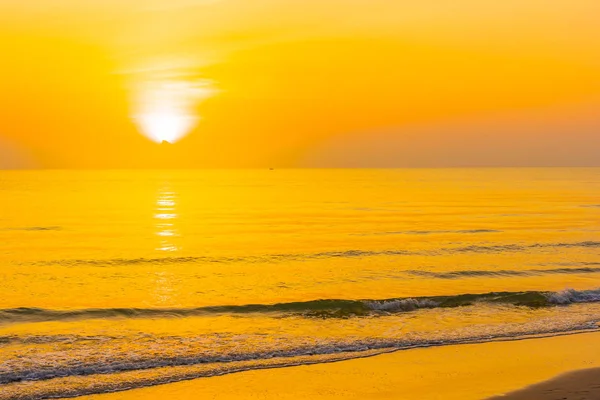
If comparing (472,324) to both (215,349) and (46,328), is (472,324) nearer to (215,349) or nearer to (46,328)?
(215,349)

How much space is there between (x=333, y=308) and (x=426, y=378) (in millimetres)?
9434

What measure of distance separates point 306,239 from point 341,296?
19.6 m

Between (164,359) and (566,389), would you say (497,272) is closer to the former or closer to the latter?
(566,389)

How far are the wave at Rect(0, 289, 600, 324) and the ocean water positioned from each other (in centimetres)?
8

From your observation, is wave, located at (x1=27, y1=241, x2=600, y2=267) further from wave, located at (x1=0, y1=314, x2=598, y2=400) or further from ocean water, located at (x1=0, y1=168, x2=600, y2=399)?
wave, located at (x1=0, y1=314, x2=598, y2=400)

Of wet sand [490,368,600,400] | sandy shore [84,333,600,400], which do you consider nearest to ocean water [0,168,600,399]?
sandy shore [84,333,600,400]

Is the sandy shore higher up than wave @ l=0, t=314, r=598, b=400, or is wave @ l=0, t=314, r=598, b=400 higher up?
wave @ l=0, t=314, r=598, b=400

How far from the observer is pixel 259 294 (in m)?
28.2

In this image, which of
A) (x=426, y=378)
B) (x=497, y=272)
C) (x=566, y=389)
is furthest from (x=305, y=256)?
(x=566, y=389)

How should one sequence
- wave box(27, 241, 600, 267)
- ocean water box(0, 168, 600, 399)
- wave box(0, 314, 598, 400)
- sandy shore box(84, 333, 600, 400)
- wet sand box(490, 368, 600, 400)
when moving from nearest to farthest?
1. wet sand box(490, 368, 600, 400)
2. sandy shore box(84, 333, 600, 400)
3. wave box(0, 314, 598, 400)
4. ocean water box(0, 168, 600, 399)
5. wave box(27, 241, 600, 267)

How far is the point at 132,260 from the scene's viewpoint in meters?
37.6

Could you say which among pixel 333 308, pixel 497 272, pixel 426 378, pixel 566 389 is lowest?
pixel 566 389

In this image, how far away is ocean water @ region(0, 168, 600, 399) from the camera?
18516 mm

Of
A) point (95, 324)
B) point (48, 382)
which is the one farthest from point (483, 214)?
point (48, 382)
